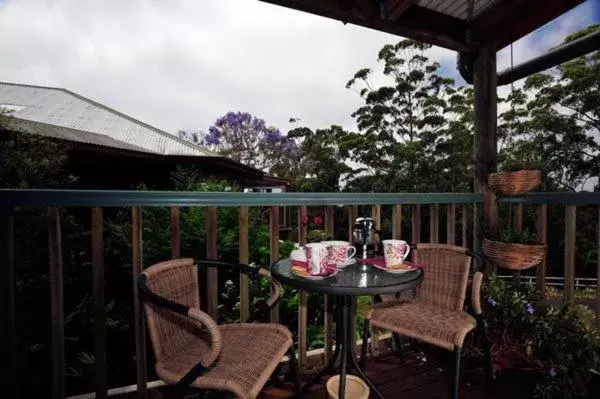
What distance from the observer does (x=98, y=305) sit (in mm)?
1411

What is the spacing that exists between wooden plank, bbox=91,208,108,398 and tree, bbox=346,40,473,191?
12.6 m

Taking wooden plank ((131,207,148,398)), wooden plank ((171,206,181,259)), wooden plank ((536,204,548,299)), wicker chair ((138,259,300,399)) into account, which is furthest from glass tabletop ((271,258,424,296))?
wooden plank ((536,204,548,299))

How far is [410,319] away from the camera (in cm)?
172

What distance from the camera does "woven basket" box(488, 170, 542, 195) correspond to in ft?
7.03

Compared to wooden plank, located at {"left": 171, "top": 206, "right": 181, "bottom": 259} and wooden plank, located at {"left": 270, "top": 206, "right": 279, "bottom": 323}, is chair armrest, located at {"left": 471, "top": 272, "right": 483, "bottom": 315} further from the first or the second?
wooden plank, located at {"left": 171, "top": 206, "right": 181, "bottom": 259}

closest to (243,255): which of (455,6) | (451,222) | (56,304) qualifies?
(56,304)

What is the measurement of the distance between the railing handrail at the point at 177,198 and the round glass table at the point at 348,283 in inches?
13.6

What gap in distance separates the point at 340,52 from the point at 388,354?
40.6 ft

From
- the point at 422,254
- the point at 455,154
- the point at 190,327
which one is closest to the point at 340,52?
the point at 455,154

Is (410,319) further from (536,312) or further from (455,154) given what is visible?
(455,154)

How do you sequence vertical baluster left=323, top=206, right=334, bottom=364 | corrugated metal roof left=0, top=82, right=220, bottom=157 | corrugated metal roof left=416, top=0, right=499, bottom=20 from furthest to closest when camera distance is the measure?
corrugated metal roof left=0, top=82, right=220, bottom=157, corrugated metal roof left=416, top=0, right=499, bottom=20, vertical baluster left=323, top=206, right=334, bottom=364

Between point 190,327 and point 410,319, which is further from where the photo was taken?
point 410,319

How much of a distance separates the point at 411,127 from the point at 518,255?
42.1 ft

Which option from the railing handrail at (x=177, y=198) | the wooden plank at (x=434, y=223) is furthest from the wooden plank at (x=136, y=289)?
the wooden plank at (x=434, y=223)
